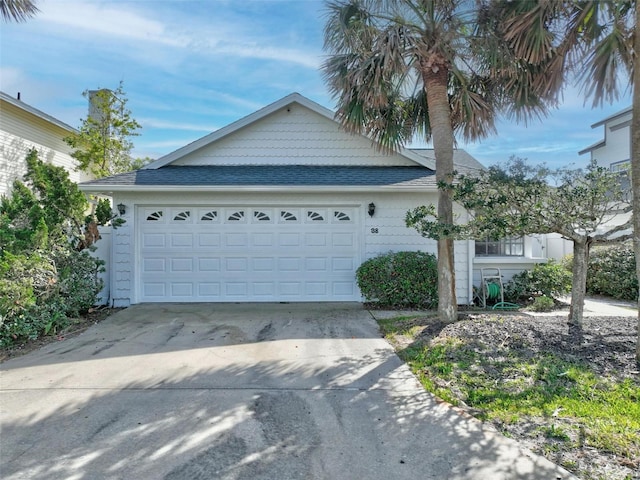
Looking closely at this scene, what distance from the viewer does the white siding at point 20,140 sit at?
36.5 feet

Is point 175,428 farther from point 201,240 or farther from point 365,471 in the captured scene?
point 201,240

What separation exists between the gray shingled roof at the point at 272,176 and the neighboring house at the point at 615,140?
12477mm

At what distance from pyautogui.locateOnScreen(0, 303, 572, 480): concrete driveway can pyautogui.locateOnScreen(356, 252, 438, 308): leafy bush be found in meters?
2.32

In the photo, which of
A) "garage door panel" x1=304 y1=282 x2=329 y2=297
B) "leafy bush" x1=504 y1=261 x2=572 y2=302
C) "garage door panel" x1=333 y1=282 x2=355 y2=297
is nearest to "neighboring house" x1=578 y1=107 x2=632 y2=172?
"leafy bush" x1=504 y1=261 x2=572 y2=302

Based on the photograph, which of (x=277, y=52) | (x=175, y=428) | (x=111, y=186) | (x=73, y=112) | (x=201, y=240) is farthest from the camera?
(x=73, y=112)

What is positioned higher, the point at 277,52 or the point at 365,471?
the point at 277,52

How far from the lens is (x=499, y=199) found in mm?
5383

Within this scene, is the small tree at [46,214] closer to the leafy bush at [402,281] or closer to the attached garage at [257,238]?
the attached garage at [257,238]

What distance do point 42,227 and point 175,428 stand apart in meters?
4.76

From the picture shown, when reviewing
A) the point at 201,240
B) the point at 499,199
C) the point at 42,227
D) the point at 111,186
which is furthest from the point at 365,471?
the point at 111,186

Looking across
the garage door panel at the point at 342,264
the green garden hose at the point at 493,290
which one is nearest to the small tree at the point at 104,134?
the garage door panel at the point at 342,264

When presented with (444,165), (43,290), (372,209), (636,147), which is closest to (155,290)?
(43,290)

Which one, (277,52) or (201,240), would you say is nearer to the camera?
(201,240)

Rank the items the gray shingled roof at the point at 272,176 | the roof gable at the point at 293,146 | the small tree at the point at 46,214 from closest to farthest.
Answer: the small tree at the point at 46,214
the gray shingled roof at the point at 272,176
the roof gable at the point at 293,146
